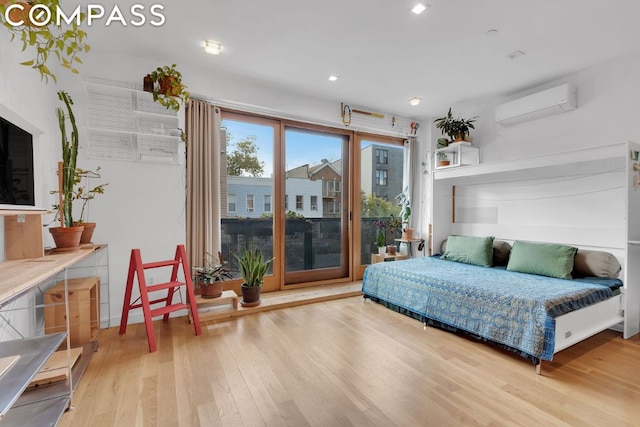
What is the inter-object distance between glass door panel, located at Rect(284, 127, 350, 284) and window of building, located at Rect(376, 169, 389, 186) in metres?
0.57

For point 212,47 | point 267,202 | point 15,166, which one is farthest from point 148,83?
point 267,202

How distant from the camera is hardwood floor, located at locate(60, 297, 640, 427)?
1619mm

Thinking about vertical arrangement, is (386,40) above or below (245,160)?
above

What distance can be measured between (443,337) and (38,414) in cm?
277

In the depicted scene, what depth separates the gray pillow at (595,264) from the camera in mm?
2795

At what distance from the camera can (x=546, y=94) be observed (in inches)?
126

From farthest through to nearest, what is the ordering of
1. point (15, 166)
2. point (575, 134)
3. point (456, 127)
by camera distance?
point (456, 127) → point (575, 134) → point (15, 166)

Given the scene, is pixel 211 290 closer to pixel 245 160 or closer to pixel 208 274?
pixel 208 274

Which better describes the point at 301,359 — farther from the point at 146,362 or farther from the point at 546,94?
the point at 546,94

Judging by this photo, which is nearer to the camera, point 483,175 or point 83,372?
point 83,372

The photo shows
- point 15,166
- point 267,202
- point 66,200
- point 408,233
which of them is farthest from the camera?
point 408,233

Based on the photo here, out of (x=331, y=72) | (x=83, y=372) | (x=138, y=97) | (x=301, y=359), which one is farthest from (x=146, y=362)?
(x=331, y=72)

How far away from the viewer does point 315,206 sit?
4.24 m

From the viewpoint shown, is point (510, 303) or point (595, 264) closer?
point (510, 303)
